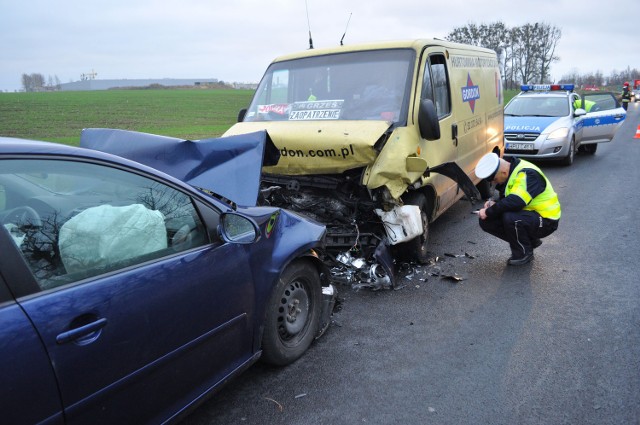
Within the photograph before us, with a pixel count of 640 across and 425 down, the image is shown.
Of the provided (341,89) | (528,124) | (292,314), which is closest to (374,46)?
(341,89)

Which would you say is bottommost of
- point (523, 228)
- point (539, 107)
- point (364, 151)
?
point (523, 228)

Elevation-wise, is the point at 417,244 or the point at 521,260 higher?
the point at 417,244

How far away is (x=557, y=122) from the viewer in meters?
11.0

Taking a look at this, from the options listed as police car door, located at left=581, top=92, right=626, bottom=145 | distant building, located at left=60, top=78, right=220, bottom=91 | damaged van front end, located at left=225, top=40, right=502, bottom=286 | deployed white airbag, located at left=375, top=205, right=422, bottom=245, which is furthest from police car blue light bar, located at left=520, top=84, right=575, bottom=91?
distant building, located at left=60, top=78, right=220, bottom=91

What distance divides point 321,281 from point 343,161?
1.26 meters

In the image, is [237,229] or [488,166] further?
[488,166]

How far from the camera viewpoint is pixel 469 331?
380cm

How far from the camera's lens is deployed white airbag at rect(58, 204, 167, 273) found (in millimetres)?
2064

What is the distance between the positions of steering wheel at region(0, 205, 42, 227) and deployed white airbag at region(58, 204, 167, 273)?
106mm

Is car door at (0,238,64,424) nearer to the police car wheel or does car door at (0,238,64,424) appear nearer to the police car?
the police car

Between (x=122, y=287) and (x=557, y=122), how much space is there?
11.2 m

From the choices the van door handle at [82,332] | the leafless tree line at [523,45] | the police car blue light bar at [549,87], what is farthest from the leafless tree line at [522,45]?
the van door handle at [82,332]

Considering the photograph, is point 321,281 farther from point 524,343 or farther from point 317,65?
point 317,65

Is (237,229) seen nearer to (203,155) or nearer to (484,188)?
(203,155)
